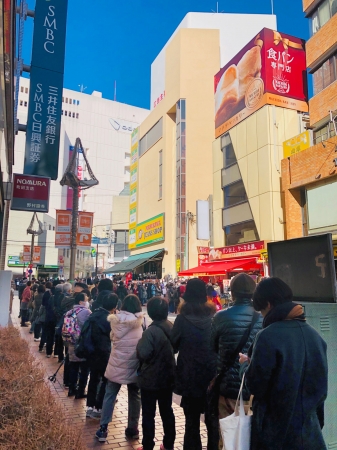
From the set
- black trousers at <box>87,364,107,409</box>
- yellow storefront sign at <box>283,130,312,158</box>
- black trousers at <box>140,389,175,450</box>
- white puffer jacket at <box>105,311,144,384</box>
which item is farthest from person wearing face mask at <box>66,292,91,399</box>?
yellow storefront sign at <box>283,130,312,158</box>

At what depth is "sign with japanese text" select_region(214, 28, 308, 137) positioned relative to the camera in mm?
21781

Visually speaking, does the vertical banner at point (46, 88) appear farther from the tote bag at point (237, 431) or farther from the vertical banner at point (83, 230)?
the tote bag at point (237, 431)

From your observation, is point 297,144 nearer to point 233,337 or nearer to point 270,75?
point 270,75

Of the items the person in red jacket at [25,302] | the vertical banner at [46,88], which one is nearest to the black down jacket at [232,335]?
the vertical banner at [46,88]

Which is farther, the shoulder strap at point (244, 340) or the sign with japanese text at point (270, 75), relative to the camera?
the sign with japanese text at point (270, 75)

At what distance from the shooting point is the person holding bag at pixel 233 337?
306 centimetres

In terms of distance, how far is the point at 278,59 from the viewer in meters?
22.1

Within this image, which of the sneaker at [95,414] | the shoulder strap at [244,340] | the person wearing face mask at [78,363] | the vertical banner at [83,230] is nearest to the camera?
the shoulder strap at [244,340]

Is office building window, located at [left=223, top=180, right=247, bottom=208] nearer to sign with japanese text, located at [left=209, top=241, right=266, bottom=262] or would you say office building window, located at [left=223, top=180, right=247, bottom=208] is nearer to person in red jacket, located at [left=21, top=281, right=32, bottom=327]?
sign with japanese text, located at [left=209, top=241, right=266, bottom=262]

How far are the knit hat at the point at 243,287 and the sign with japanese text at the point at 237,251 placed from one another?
667 inches

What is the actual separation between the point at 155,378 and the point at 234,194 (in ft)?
70.9

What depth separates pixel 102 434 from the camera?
14.2 ft

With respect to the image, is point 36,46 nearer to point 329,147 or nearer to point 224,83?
point 329,147

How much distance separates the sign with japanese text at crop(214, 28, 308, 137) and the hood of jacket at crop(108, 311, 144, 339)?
20.0 m
